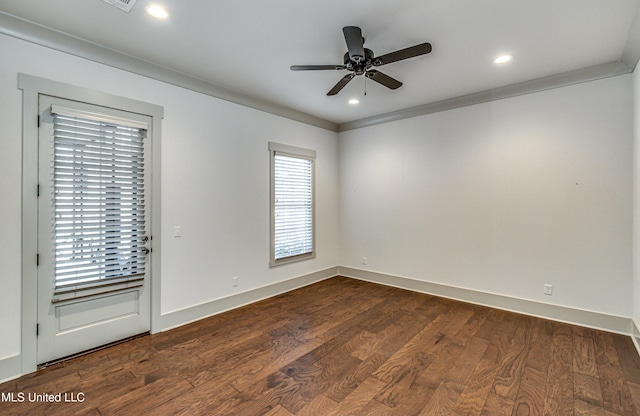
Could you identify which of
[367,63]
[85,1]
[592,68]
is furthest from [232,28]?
[592,68]

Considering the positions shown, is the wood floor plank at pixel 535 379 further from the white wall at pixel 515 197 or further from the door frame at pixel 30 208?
the door frame at pixel 30 208

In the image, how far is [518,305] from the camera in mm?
3711

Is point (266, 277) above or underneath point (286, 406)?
above

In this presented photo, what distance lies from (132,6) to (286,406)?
3.23 metres

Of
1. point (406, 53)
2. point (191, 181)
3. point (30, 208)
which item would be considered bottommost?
point (30, 208)

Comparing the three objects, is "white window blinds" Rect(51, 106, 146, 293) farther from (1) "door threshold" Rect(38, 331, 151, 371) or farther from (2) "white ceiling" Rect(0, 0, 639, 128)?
(2) "white ceiling" Rect(0, 0, 639, 128)

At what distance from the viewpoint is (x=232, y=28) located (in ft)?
8.21

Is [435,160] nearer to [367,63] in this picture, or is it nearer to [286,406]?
[367,63]

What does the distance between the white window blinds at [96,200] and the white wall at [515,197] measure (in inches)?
144

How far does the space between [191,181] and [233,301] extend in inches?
67.4

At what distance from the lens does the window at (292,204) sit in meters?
4.51

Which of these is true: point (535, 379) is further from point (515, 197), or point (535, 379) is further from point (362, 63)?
point (362, 63)

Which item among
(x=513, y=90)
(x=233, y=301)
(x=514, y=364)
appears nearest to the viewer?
(x=514, y=364)

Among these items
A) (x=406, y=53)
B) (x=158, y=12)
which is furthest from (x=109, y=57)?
(x=406, y=53)
